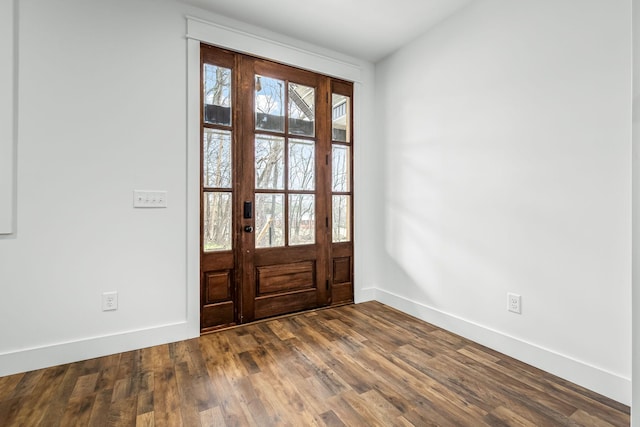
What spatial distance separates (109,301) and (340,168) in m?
2.27

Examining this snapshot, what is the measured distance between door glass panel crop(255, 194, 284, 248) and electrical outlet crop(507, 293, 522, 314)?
185 centimetres

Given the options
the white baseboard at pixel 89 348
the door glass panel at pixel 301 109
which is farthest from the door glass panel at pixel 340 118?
the white baseboard at pixel 89 348

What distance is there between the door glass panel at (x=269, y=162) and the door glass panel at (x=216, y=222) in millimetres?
338

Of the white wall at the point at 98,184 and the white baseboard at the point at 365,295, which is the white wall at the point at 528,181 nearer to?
the white baseboard at the point at 365,295

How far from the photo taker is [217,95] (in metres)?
2.54


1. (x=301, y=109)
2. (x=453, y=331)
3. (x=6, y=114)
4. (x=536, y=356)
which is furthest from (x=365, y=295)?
(x=6, y=114)

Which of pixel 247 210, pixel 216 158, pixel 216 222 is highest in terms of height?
pixel 216 158

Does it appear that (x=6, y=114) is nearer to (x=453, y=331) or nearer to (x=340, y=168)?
(x=340, y=168)

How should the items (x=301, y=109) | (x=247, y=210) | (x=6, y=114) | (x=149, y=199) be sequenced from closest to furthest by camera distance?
(x=6, y=114) < (x=149, y=199) < (x=247, y=210) < (x=301, y=109)

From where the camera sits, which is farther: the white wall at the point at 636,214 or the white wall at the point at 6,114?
the white wall at the point at 6,114

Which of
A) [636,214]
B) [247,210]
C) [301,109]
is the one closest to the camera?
[636,214]

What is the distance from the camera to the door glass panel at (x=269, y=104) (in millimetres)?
2727

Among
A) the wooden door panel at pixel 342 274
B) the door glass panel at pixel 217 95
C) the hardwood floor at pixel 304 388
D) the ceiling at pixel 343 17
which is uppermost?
the ceiling at pixel 343 17

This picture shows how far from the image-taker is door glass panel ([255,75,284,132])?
2.73 m
